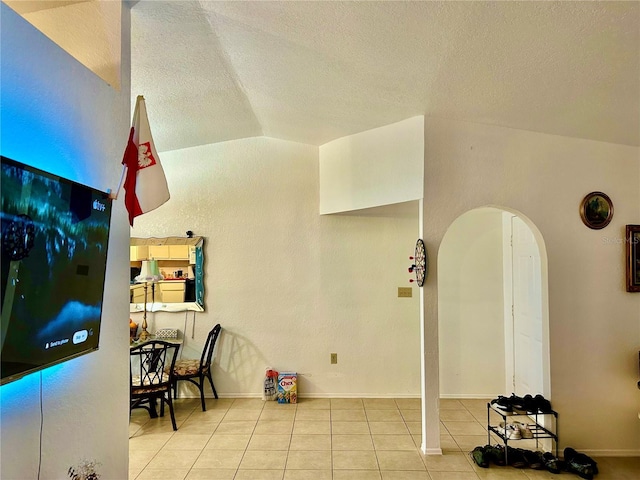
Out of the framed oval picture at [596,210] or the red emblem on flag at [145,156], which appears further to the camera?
the framed oval picture at [596,210]

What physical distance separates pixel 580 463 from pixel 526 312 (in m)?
1.45

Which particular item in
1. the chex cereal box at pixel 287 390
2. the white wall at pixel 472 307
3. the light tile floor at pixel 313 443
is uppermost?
the white wall at pixel 472 307

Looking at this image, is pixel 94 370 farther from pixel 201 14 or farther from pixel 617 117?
pixel 617 117

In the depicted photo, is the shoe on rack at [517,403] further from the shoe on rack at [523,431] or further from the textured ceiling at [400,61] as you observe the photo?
the textured ceiling at [400,61]

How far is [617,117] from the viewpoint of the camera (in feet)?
8.98

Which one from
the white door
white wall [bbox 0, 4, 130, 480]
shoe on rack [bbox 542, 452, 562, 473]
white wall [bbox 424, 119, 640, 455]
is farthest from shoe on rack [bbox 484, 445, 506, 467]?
white wall [bbox 0, 4, 130, 480]

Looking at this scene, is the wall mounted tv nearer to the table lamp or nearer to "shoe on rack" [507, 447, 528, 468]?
the table lamp

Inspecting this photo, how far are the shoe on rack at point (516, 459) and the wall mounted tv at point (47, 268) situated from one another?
3009 millimetres

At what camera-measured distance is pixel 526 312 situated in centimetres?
390

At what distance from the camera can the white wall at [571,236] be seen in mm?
3072

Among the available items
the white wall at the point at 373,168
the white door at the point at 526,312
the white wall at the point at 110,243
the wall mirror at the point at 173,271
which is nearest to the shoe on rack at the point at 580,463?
the white door at the point at 526,312

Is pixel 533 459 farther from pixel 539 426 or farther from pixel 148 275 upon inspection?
pixel 148 275

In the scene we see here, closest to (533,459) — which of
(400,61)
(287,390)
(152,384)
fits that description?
(287,390)

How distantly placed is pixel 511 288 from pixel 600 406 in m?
1.40
